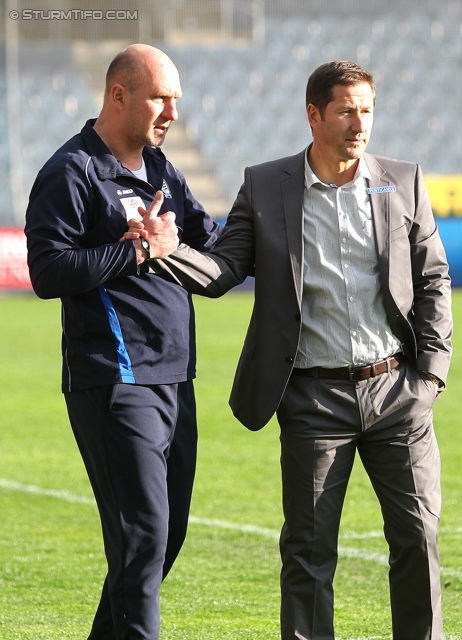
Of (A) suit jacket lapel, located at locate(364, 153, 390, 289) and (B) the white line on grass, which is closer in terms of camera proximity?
(A) suit jacket lapel, located at locate(364, 153, 390, 289)

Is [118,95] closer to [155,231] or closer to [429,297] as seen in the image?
[155,231]

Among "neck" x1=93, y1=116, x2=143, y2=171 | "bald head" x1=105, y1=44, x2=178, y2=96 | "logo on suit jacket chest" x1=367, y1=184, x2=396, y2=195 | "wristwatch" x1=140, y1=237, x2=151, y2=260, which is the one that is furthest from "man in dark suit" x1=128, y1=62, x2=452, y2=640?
"bald head" x1=105, y1=44, x2=178, y2=96

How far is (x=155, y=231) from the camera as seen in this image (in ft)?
10.2

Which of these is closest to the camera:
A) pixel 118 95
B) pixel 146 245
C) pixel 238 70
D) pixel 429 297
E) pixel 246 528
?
pixel 146 245

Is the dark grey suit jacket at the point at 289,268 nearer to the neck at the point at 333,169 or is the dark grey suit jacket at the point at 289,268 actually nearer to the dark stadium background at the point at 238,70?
the neck at the point at 333,169

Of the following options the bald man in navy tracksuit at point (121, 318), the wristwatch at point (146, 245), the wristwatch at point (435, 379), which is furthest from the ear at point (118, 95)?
the wristwatch at point (435, 379)

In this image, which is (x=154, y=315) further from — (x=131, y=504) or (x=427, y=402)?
(x=427, y=402)

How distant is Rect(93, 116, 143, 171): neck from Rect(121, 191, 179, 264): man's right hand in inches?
7.2

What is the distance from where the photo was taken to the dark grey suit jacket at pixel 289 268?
10.6 ft

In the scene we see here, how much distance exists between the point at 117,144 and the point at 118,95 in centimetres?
15

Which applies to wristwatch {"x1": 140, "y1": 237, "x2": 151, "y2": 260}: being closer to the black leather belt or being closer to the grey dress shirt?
the grey dress shirt

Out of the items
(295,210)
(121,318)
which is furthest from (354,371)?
(121,318)

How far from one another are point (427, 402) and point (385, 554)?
196 cm

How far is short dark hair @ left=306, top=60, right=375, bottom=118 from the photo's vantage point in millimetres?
3115
